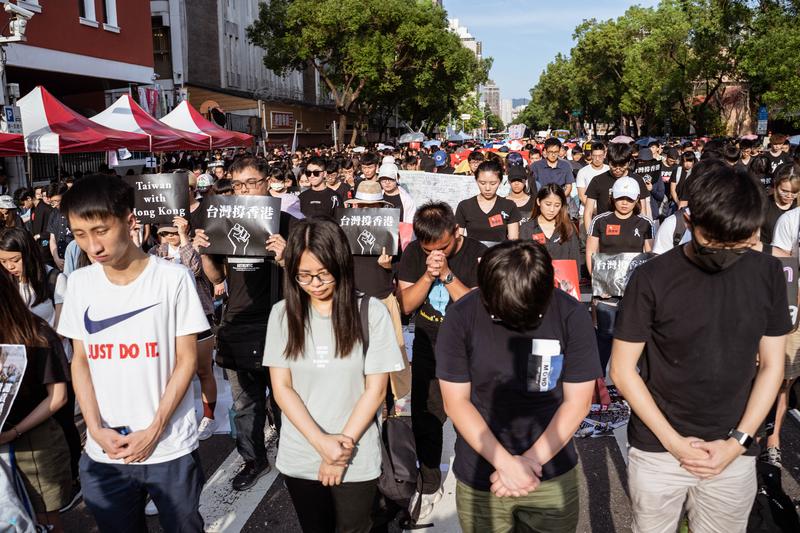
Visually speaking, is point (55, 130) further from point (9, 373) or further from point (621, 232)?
point (9, 373)

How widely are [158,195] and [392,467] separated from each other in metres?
3.17

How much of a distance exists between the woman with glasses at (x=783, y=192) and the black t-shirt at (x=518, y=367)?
10.3ft

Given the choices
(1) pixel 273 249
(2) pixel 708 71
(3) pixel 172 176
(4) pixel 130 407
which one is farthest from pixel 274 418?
(2) pixel 708 71

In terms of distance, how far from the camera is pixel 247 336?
4449 millimetres

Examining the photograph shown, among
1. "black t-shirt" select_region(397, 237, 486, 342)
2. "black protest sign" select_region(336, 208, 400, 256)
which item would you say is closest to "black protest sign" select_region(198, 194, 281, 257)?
"black protest sign" select_region(336, 208, 400, 256)

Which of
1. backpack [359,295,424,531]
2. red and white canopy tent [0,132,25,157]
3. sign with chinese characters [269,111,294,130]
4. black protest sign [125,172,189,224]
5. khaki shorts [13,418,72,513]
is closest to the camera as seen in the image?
backpack [359,295,424,531]

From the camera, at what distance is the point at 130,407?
2.82 metres

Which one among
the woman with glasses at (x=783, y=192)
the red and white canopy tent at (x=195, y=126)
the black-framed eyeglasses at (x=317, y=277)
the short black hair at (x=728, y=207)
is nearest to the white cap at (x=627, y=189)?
the woman with glasses at (x=783, y=192)

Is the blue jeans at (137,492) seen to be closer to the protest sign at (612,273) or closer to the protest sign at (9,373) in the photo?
the protest sign at (9,373)

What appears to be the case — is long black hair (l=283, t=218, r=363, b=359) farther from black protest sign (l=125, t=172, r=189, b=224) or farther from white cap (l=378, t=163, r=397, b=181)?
white cap (l=378, t=163, r=397, b=181)

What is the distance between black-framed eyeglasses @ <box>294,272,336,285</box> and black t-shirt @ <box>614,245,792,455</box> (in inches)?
46.8

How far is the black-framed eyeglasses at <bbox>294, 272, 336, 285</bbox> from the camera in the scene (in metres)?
2.77

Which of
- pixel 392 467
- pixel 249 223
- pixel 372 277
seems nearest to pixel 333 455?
pixel 392 467

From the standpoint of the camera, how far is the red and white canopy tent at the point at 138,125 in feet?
46.3
